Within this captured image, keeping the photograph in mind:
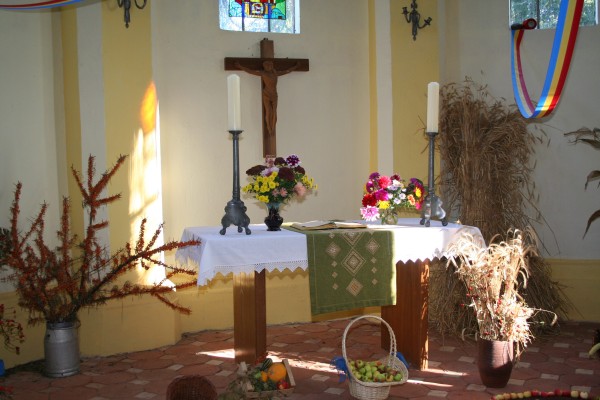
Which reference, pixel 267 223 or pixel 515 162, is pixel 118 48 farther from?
pixel 515 162

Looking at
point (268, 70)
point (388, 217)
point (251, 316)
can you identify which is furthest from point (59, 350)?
point (268, 70)

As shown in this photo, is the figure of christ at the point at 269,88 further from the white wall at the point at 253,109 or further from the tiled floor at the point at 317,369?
the tiled floor at the point at 317,369

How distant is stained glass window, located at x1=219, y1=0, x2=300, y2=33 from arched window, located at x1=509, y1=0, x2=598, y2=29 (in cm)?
223

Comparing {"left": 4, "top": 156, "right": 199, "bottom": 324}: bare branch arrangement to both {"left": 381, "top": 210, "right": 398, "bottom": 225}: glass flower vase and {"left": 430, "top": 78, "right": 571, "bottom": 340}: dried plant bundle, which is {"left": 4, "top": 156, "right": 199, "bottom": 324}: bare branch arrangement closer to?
{"left": 381, "top": 210, "right": 398, "bottom": 225}: glass flower vase

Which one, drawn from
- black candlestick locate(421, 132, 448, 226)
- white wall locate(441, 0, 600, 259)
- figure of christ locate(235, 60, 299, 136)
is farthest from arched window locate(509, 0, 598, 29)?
black candlestick locate(421, 132, 448, 226)

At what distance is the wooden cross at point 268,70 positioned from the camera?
19.8 feet

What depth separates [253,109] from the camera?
6242 millimetres

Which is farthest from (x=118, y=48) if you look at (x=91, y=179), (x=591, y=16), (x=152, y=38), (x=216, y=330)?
(x=591, y=16)

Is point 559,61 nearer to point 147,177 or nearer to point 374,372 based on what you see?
point 374,372

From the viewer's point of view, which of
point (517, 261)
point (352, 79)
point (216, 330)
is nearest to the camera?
point (517, 261)

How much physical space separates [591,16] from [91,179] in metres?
5.02

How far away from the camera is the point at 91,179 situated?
4.84 meters

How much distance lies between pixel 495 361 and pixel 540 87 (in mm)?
3270

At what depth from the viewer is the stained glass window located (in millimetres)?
6219
